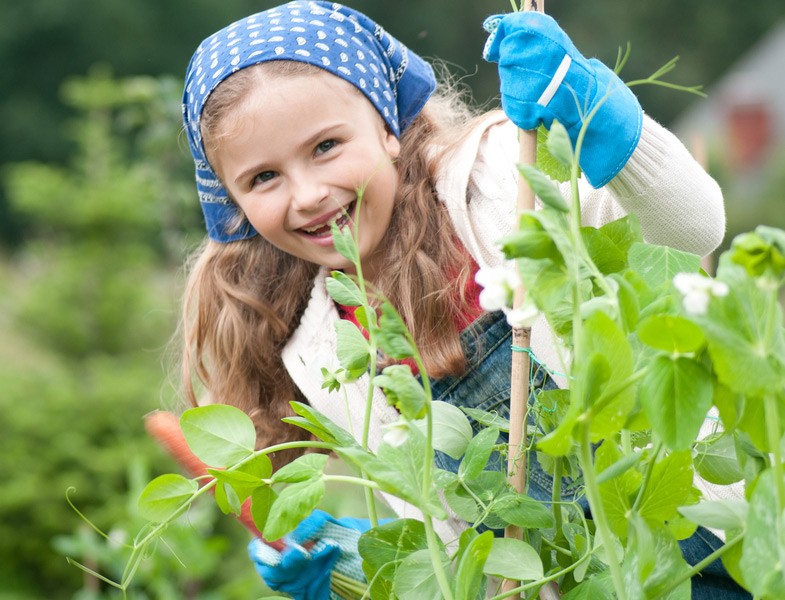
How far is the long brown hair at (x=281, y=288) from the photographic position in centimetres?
127

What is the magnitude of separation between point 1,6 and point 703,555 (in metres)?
16.9

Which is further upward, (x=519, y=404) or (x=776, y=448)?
(x=776, y=448)

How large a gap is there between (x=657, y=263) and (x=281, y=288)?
876 mm

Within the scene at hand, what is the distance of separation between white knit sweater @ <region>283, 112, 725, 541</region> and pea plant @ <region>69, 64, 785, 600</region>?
6.9 inches

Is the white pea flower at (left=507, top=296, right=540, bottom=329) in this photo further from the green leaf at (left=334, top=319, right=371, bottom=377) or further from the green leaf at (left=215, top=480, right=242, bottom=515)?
the green leaf at (left=215, top=480, right=242, bottom=515)

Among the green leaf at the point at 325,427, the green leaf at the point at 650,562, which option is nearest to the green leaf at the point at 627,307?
the green leaf at the point at 650,562

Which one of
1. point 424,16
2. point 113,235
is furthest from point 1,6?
point 113,235

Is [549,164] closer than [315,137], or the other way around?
[549,164]

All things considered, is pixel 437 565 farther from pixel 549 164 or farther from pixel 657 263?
pixel 549 164

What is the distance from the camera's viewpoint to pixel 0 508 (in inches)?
132

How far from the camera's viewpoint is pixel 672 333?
515 mm

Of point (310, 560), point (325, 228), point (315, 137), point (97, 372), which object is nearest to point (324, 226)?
point (325, 228)

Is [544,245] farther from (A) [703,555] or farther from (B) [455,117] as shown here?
(B) [455,117]

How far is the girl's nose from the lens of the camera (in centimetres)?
120
